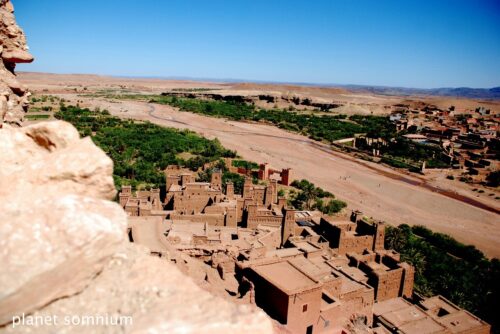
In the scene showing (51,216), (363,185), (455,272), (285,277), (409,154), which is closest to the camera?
(51,216)

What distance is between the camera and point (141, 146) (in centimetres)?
5275

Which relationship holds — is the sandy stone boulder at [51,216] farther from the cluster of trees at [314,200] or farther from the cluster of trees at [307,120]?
the cluster of trees at [307,120]

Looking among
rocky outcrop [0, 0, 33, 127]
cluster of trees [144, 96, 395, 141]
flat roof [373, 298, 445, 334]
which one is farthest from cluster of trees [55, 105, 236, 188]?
rocky outcrop [0, 0, 33, 127]

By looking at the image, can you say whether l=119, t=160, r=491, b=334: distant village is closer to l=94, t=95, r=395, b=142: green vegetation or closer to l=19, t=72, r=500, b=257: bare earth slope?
l=19, t=72, r=500, b=257: bare earth slope

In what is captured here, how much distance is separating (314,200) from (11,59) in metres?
32.0

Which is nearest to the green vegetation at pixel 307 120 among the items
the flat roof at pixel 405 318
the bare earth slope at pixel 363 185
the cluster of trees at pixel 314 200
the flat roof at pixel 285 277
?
the bare earth slope at pixel 363 185

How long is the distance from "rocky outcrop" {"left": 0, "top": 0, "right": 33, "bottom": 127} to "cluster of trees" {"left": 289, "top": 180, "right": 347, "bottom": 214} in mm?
28240

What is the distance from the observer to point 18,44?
7.37 m

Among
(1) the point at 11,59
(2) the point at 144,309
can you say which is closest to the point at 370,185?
(1) the point at 11,59

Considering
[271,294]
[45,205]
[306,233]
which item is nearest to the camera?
[45,205]

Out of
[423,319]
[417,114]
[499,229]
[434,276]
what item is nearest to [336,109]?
[417,114]

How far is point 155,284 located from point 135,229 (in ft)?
46.2

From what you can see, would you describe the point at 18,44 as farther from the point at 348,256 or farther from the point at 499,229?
the point at 499,229

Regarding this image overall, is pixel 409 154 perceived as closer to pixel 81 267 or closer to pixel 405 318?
pixel 405 318
